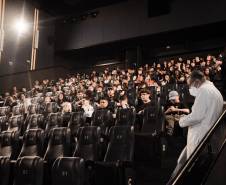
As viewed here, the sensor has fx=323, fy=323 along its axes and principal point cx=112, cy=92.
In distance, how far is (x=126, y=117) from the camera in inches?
157

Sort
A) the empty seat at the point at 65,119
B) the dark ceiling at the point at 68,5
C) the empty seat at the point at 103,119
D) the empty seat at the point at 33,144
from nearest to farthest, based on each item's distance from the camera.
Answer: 1. the empty seat at the point at 33,144
2. the empty seat at the point at 103,119
3. the empty seat at the point at 65,119
4. the dark ceiling at the point at 68,5

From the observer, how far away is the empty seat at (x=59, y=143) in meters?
3.18

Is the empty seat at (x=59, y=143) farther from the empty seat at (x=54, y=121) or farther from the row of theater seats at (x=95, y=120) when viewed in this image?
the empty seat at (x=54, y=121)

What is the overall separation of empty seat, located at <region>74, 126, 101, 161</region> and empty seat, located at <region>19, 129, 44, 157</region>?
0.49 m

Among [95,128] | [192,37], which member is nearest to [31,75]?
[192,37]

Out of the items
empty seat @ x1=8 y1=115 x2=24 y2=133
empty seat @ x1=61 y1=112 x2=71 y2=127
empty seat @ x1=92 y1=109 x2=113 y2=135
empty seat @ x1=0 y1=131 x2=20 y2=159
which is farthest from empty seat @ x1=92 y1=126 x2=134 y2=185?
empty seat @ x1=8 y1=115 x2=24 y2=133

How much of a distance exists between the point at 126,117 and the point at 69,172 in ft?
6.35

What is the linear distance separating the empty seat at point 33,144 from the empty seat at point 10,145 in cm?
20

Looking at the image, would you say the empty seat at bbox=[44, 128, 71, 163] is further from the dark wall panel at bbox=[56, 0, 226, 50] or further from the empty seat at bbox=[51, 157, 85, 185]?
the dark wall panel at bbox=[56, 0, 226, 50]

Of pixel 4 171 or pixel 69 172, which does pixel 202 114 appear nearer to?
pixel 69 172

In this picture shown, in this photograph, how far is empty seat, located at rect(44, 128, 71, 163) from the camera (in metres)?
3.18

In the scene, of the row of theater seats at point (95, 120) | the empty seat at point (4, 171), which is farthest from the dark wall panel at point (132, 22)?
the empty seat at point (4, 171)

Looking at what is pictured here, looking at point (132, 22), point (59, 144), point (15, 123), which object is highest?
point (132, 22)

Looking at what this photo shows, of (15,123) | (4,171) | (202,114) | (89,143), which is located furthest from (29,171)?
(15,123)
